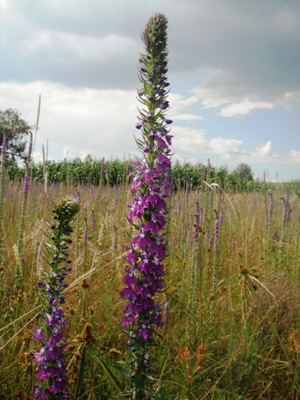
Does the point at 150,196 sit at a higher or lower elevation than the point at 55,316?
higher

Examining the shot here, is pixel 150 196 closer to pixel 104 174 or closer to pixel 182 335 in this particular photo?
pixel 182 335

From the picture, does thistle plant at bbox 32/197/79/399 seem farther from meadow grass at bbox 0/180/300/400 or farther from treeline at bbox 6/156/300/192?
treeline at bbox 6/156/300/192

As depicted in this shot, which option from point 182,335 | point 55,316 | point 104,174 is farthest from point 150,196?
point 104,174

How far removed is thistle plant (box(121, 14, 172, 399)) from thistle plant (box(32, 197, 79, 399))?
348 mm

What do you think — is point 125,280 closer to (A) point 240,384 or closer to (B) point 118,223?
(A) point 240,384

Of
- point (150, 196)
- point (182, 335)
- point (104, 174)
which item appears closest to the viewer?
point (150, 196)

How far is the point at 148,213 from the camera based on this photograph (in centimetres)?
217

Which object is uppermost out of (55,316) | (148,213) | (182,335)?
(148,213)

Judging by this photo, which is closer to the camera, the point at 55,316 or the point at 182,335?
the point at 55,316

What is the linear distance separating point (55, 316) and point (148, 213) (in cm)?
75

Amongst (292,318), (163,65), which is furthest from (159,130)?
(292,318)

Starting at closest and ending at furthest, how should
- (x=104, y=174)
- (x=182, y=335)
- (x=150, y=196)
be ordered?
1. (x=150, y=196)
2. (x=182, y=335)
3. (x=104, y=174)

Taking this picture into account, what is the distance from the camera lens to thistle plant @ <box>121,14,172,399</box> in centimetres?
213

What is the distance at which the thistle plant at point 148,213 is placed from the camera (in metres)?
2.13
